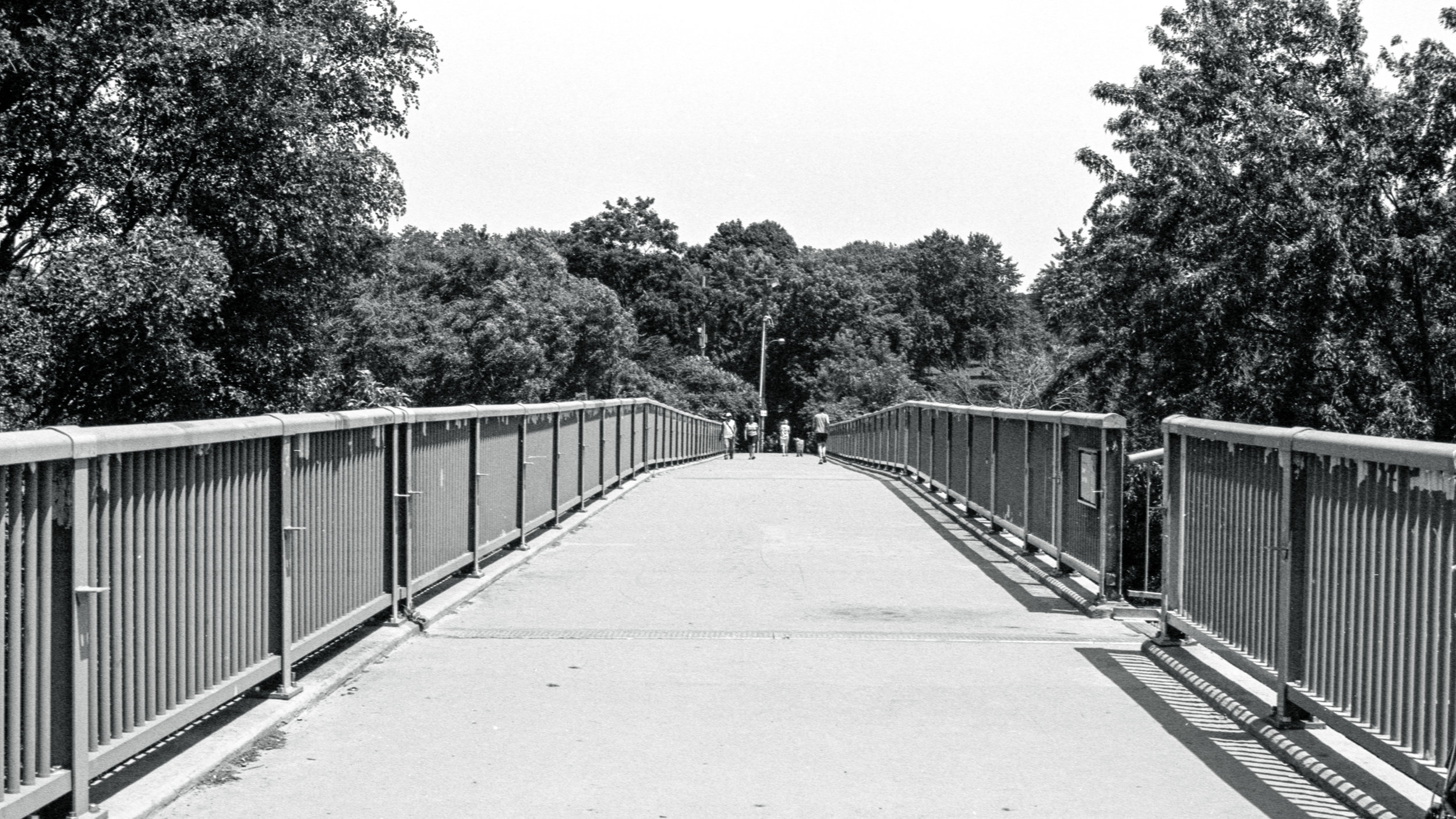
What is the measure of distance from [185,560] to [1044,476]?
7284 millimetres

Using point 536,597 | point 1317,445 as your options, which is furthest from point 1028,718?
point 536,597

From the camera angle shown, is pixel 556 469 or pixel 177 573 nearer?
pixel 177 573

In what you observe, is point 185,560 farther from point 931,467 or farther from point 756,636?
point 931,467

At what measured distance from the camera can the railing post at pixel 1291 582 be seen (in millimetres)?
5691

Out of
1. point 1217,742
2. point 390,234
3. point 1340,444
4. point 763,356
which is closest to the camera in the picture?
point 1340,444

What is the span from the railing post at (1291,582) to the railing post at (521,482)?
23.3 feet

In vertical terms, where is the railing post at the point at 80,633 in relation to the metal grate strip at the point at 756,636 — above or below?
above

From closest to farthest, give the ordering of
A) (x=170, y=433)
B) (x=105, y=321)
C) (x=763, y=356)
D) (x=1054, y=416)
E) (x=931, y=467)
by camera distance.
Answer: (x=170, y=433)
(x=1054, y=416)
(x=105, y=321)
(x=931, y=467)
(x=763, y=356)

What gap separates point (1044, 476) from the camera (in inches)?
436

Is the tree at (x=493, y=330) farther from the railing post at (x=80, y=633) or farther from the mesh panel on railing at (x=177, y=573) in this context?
the railing post at (x=80, y=633)

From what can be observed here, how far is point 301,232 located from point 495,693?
12.7 metres

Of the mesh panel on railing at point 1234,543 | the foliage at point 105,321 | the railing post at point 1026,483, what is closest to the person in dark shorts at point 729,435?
the foliage at point 105,321

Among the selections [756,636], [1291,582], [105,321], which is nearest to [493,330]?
[105,321]

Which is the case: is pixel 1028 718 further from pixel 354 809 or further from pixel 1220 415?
pixel 1220 415
